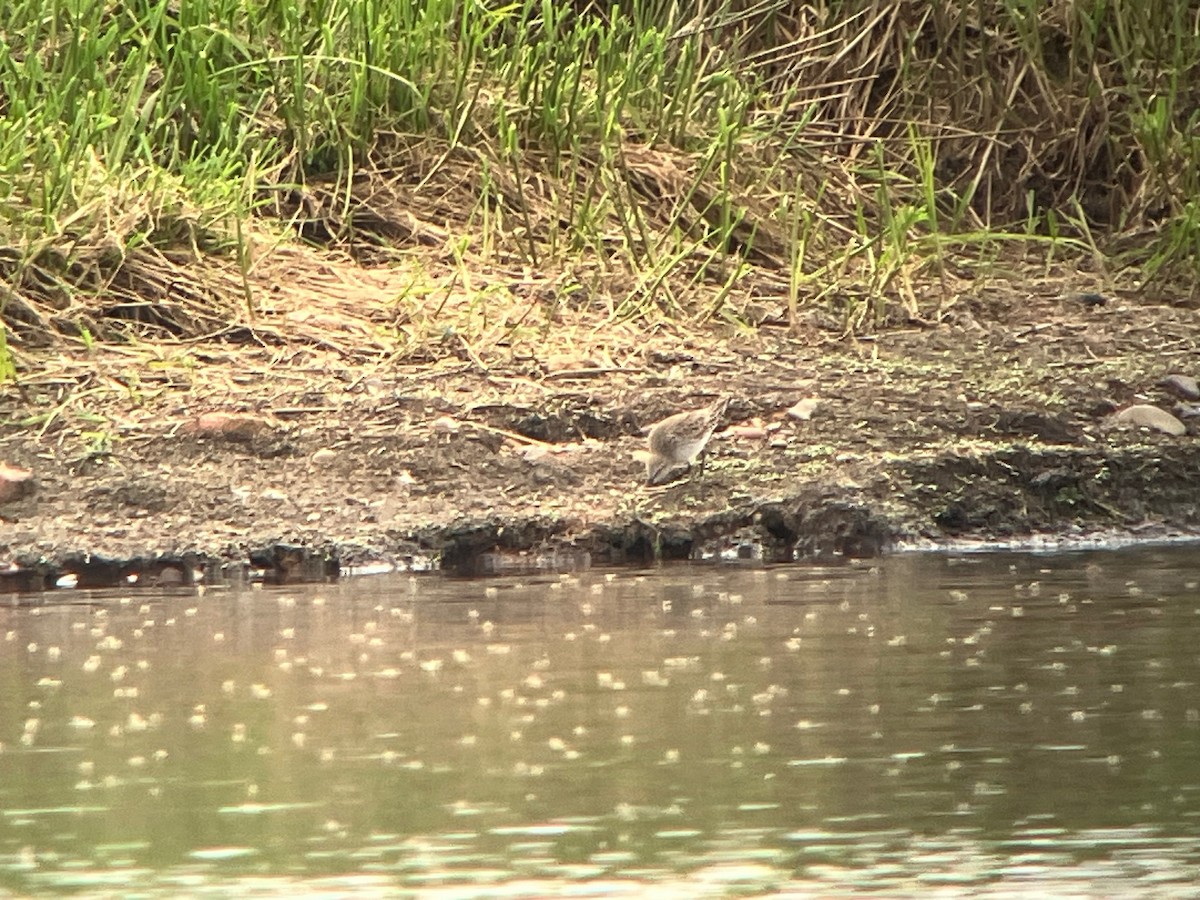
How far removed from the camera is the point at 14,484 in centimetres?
620

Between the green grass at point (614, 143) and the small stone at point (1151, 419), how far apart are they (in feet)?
3.98

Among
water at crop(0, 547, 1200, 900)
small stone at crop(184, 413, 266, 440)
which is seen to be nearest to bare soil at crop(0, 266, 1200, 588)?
Result: small stone at crop(184, 413, 266, 440)

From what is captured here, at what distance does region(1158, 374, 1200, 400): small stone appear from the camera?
691 centimetres

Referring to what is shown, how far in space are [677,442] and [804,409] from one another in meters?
0.46

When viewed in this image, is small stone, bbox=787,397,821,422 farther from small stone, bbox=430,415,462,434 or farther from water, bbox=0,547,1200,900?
water, bbox=0,547,1200,900

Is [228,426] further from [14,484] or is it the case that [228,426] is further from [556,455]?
[556,455]

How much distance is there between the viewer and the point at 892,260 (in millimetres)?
8008

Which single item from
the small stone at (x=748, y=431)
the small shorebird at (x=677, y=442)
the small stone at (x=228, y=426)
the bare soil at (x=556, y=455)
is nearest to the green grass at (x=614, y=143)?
the bare soil at (x=556, y=455)

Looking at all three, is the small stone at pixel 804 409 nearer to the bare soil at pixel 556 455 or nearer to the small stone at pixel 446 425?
the bare soil at pixel 556 455

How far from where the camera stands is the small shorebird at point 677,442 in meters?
6.30

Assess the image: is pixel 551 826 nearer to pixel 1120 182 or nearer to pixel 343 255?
pixel 343 255

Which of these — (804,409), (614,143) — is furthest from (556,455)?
(614,143)

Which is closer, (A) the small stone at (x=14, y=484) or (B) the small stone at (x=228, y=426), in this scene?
(A) the small stone at (x=14, y=484)

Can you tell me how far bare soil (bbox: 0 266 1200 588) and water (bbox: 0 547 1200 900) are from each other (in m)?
0.41
